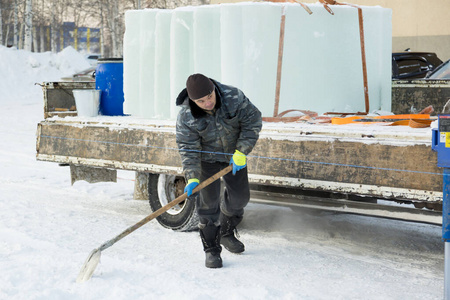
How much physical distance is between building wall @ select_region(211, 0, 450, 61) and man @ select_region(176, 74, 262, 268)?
15509 millimetres

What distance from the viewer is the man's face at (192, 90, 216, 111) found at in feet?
14.7

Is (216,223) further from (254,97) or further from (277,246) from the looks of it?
(254,97)

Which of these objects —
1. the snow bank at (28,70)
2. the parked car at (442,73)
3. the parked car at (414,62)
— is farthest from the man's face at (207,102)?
the snow bank at (28,70)

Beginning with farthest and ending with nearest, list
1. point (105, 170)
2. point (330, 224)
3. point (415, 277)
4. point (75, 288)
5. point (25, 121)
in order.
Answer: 1. point (25, 121)
2. point (105, 170)
3. point (330, 224)
4. point (415, 277)
5. point (75, 288)

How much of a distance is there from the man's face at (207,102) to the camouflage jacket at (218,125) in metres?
0.08

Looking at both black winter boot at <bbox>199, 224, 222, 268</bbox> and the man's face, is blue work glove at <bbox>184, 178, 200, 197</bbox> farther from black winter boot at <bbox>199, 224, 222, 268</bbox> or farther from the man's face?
the man's face

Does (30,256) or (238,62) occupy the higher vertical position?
(238,62)

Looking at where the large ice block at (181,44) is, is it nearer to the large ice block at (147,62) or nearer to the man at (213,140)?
the large ice block at (147,62)

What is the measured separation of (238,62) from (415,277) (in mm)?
2269

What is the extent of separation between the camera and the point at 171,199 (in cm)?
598

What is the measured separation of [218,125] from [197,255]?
1.04 metres

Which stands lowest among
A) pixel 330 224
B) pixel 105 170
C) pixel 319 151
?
pixel 330 224

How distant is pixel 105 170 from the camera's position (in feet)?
21.6

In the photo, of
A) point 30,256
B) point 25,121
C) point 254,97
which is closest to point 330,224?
point 254,97
